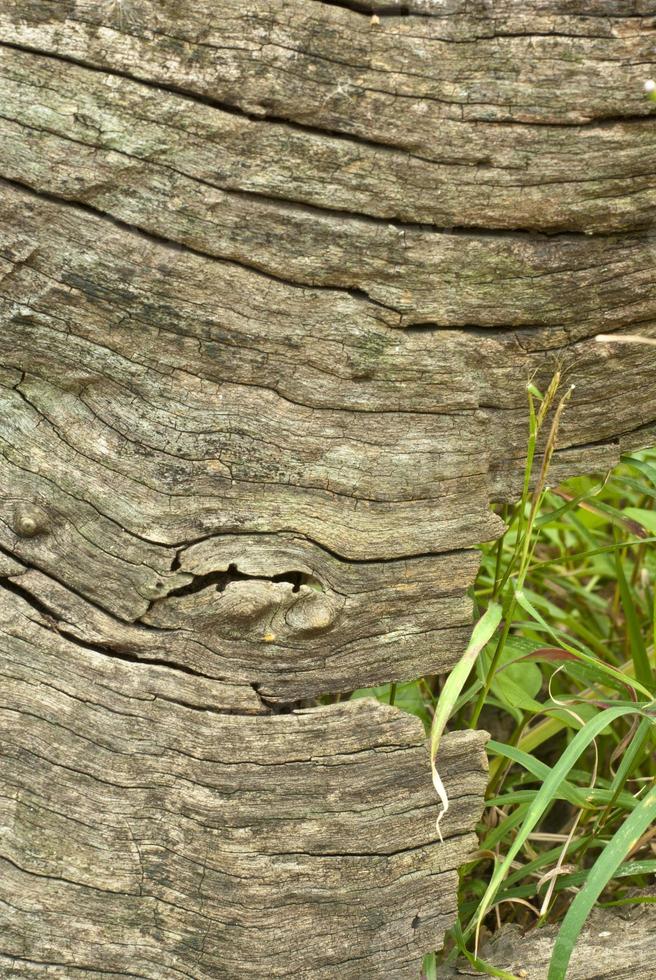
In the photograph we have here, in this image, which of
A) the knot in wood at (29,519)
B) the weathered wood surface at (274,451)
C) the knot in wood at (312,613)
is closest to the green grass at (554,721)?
the weathered wood surface at (274,451)

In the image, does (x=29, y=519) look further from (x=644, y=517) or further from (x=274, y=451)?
(x=644, y=517)

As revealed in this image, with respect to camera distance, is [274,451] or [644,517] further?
[644,517]

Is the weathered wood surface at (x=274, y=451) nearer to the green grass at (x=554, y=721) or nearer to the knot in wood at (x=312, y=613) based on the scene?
the knot in wood at (x=312, y=613)

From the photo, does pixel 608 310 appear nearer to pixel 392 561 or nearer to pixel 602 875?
pixel 392 561

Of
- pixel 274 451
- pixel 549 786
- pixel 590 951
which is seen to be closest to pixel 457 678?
pixel 549 786

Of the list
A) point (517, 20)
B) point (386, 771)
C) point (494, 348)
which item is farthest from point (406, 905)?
point (517, 20)

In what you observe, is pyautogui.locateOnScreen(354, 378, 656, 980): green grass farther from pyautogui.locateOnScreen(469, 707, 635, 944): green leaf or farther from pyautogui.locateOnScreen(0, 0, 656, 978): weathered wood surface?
pyautogui.locateOnScreen(0, 0, 656, 978): weathered wood surface

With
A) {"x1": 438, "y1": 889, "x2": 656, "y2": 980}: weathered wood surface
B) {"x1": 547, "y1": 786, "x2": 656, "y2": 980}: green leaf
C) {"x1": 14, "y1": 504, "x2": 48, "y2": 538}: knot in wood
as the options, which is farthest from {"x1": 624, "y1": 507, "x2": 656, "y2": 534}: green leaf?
{"x1": 14, "y1": 504, "x2": 48, "y2": 538}: knot in wood
